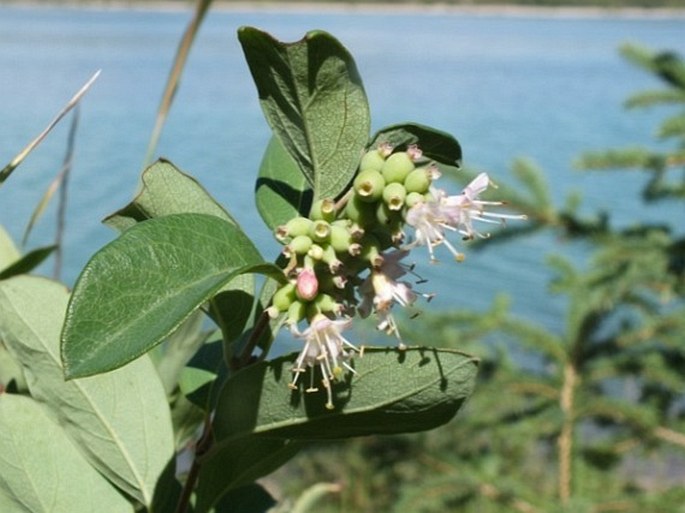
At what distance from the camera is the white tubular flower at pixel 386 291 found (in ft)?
1.30

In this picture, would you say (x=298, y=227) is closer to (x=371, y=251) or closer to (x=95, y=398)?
(x=371, y=251)

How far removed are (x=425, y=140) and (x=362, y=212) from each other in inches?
2.1

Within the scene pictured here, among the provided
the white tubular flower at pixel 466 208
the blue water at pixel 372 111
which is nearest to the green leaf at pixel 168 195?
the white tubular flower at pixel 466 208

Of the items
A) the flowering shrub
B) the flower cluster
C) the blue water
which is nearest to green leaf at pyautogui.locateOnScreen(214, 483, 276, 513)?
the flowering shrub

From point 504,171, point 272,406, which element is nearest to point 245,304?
point 272,406

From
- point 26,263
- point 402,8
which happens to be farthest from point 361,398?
point 402,8

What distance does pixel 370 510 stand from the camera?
3.67 meters

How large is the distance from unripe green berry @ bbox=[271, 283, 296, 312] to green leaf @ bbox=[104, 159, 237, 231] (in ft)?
0.18

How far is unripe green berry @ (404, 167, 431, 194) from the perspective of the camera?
0.39m

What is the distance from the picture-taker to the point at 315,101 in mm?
414

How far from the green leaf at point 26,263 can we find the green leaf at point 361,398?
25cm

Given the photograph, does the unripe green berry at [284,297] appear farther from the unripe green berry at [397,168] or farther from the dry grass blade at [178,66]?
the dry grass blade at [178,66]

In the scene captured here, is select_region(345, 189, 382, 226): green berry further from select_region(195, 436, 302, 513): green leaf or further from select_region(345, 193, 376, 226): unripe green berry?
select_region(195, 436, 302, 513): green leaf

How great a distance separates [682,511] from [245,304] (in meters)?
2.13
